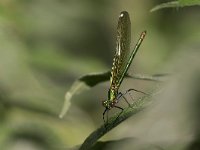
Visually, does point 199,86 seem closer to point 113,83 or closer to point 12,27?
point 113,83

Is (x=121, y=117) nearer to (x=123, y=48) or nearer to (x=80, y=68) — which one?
(x=123, y=48)

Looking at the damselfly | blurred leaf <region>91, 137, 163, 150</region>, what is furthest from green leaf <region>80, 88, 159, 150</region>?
the damselfly

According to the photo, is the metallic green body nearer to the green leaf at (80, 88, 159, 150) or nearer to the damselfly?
the damselfly

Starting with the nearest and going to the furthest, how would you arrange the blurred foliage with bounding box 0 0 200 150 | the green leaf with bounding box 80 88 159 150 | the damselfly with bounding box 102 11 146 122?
the blurred foliage with bounding box 0 0 200 150
the green leaf with bounding box 80 88 159 150
the damselfly with bounding box 102 11 146 122

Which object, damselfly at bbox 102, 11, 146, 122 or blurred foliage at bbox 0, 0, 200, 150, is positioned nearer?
blurred foliage at bbox 0, 0, 200, 150

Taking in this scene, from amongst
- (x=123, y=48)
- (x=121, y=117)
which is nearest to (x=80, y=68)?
(x=123, y=48)

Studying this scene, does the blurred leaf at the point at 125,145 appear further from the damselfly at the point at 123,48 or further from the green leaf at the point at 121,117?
the damselfly at the point at 123,48

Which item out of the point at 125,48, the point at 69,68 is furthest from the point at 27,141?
the point at 69,68

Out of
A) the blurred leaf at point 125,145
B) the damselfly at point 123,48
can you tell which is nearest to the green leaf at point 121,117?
the blurred leaf at point 125,145
